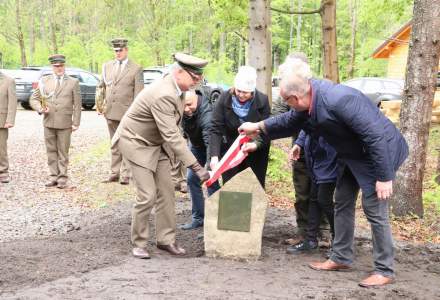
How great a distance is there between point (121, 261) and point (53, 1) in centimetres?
2802

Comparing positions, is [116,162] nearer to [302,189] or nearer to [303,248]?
[302,189]

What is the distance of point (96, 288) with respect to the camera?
4219mm

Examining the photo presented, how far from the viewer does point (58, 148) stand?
351 inches

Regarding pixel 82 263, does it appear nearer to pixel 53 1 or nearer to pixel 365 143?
pixel 365 143

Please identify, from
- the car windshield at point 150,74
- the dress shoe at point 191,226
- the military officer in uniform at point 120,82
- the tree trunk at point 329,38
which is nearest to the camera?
the dress shoe at point 191,226

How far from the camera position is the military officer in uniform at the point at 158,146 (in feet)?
16.2

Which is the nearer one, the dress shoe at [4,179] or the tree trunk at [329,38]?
the dress shoe at [4,179]

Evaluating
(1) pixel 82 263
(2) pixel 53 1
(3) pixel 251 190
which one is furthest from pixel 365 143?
(2) pixel 53 1

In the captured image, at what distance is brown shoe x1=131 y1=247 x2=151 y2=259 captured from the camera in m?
5.16

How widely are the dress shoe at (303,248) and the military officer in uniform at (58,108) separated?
4757mm

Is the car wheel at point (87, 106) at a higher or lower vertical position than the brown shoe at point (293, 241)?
higher

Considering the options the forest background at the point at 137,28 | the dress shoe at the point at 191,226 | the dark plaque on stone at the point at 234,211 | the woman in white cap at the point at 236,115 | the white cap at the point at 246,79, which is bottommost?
the dress shoe at the point at 191,226

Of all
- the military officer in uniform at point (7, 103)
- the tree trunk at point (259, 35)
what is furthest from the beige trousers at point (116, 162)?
the tree trunk at point (259, 35)

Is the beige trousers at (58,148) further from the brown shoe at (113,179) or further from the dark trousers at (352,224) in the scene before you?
the dark trousers at (352,224)
